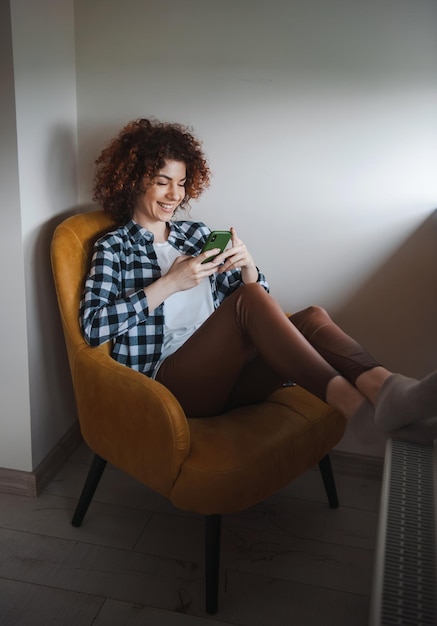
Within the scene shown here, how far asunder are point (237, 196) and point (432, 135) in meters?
0.65

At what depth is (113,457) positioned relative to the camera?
5.52 feet

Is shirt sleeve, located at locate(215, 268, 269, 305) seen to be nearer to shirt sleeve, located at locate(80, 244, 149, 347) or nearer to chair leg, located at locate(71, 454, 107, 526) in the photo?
shirt sleeve, located at locate(80, 244, 149, 347)

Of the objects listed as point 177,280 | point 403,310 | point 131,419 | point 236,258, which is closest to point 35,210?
point 177,280

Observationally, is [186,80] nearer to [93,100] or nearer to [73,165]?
[93,100]

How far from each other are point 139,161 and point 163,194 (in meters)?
0.13

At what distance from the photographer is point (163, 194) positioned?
188cm

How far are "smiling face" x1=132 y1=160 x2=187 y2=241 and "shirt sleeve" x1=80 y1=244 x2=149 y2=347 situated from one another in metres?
0.20

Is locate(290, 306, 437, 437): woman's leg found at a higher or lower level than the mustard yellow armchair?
higher

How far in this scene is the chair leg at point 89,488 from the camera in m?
1.83

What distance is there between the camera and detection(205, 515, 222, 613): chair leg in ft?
5.10

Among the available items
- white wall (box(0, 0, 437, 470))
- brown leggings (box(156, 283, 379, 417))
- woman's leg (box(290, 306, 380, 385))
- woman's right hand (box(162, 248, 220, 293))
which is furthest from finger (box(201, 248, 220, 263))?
white wall (box(0, 0, 437, 470))

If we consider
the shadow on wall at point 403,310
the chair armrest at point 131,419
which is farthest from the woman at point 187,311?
the shadow on wall at point 403,310

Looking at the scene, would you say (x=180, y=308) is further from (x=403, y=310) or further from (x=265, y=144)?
(x=403, y=310)

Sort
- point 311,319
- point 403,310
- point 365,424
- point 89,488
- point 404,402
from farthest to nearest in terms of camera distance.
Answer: point 403,310
point 89,488
point 311,319
point 365,424
point 404,402
